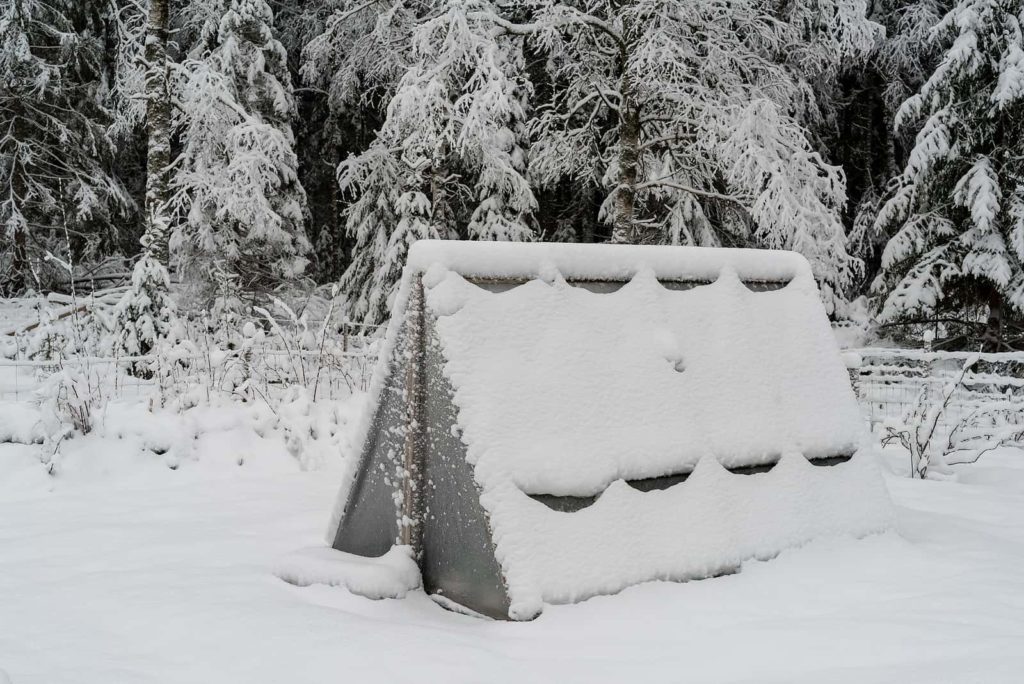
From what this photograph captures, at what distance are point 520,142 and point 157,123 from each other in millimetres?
7160

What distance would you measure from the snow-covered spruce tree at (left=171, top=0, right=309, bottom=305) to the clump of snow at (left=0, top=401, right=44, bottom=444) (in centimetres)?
797

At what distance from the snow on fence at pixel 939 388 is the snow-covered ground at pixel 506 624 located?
115 inches

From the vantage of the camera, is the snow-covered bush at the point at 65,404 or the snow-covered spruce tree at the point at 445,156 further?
the snow-covered spruce tree at the point at 445,156

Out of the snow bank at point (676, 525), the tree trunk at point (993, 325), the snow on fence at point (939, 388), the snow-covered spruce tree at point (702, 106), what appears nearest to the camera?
the snow bank at point (676, 525)

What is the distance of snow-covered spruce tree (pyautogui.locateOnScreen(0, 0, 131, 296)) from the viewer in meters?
13.5

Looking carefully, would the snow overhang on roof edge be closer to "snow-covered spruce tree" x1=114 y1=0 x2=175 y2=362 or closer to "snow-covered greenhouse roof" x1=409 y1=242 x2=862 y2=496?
"snow-covered greenhouse roof" x1=409 y1=242 x2=862 y2=496

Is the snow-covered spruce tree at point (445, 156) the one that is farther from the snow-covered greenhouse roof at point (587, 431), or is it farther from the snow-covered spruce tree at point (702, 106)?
the snow-covered greenhouse roof at point (587, 431)

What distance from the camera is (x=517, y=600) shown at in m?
1.98

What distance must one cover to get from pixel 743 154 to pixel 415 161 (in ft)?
19.4

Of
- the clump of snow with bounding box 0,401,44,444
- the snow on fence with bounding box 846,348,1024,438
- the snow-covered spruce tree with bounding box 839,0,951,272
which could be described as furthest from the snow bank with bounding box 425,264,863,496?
the snow-covered spruce tree with bounding box 839,0,951,272

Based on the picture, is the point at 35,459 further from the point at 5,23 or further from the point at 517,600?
the point at 5,23

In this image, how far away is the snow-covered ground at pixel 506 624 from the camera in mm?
1727

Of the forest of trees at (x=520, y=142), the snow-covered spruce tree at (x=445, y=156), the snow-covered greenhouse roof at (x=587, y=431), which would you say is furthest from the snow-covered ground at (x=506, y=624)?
the snow-covered spruce tree at (x=445, y=156)

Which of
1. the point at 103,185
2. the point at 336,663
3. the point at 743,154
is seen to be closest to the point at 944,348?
the point at 743,154
